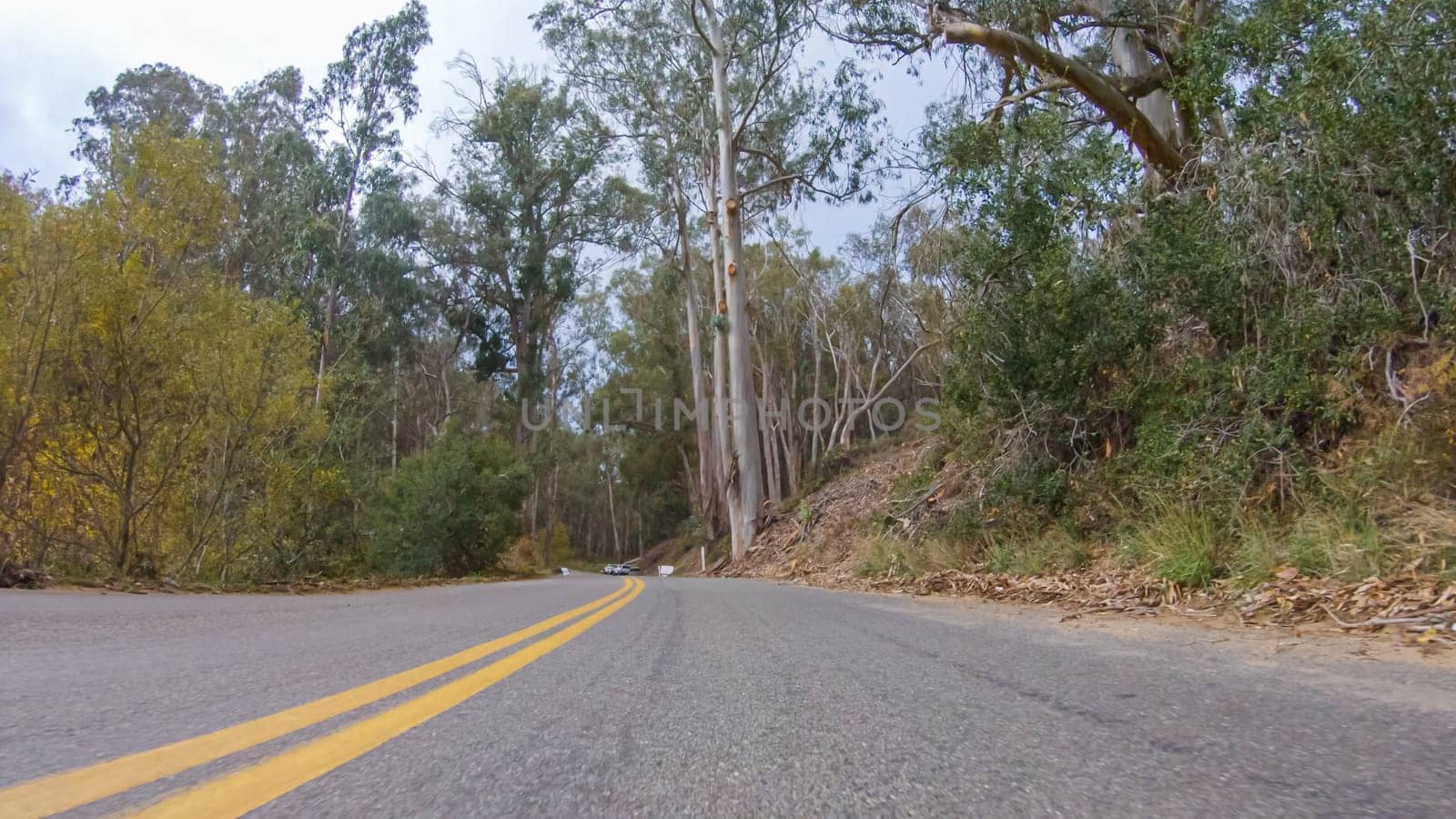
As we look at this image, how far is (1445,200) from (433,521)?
64.9 ft

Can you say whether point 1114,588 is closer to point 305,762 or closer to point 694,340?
point 305,762

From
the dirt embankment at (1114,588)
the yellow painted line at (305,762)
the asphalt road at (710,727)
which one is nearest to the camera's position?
the yellow painted line at (305,762)

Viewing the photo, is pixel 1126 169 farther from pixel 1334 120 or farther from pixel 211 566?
pixel 211 566

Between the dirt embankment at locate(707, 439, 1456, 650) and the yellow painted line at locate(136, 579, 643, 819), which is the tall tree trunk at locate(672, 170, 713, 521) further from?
the yellow painted line at locate(136, 579, 643, 819)

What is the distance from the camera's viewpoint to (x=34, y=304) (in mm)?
8656

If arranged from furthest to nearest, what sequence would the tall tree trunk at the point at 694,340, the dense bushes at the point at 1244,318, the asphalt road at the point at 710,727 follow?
the tall tree trunk at the point at 694,340
the dense bushes at the point at 1244,318
the asphalt road at the point at 710,727

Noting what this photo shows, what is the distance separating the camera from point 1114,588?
23.3 ft

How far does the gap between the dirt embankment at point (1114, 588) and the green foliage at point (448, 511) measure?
799 centimetres

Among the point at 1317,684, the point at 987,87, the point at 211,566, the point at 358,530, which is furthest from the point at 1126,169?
the point at 358,530

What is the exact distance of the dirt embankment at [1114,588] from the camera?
4.59 meters

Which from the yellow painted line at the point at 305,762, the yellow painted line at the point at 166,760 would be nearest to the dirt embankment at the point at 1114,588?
the yellow painted line at the point at 305,762

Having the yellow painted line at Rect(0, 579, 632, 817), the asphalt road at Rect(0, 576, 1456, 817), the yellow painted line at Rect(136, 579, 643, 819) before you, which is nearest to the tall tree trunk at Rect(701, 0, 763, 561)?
the asphalt road at Rect(0, 576, 1456, 817)

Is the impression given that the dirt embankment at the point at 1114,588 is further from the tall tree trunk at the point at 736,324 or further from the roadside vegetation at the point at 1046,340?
the tall tree trunk at the point at 736,324

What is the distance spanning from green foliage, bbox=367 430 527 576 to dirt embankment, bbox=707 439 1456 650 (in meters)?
7.99
